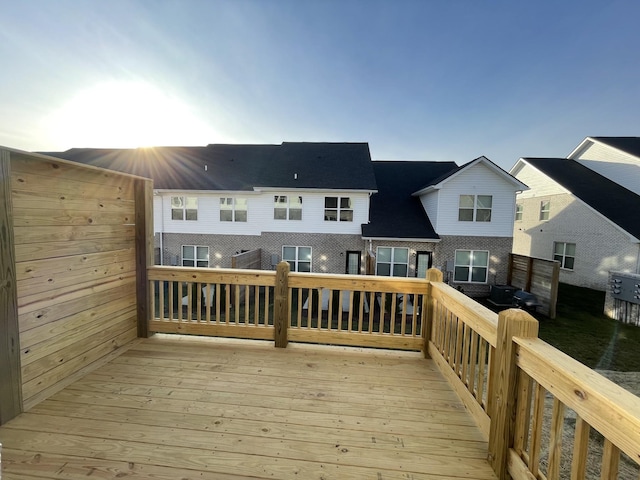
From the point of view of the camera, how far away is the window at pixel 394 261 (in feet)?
39.7

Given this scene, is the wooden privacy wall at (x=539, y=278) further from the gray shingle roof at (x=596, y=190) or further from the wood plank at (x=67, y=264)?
the wood plank at (x=67, y=264)

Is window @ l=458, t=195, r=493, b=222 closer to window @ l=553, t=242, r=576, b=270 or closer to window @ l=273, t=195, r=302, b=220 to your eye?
window @ l=553, t=242, r=576, b=270

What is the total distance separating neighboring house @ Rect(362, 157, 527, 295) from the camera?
11648 mm

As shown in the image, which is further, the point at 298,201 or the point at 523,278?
the point at 298,201

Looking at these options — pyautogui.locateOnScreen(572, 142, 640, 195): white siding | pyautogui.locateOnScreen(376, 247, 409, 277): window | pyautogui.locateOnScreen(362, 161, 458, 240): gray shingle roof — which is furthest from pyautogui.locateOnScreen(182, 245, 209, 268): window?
pyautogui.locateOnScreen(572, 142, 640, 195): white siding

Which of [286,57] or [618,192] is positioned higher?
[286,57]

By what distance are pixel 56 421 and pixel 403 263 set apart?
11.8 m

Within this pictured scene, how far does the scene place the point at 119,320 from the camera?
10.9 feet

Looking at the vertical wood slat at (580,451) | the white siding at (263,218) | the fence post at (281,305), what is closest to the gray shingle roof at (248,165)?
the white siding at (263,218)

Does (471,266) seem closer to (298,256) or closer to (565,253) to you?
(565,253)

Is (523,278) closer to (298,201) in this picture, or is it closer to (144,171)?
(298,201)

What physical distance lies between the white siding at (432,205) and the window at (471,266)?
189cm

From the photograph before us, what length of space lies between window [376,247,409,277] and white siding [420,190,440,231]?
2.04 metres

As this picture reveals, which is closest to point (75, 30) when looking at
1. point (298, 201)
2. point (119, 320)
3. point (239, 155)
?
point (119, 320)
